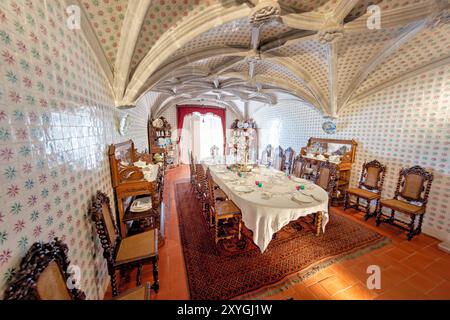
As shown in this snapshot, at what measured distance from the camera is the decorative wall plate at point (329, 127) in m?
4.90

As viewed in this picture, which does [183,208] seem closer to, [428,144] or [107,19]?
[107,19]

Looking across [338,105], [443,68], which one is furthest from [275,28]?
[443,68]

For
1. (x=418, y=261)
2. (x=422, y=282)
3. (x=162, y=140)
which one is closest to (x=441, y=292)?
(x=422, y=282)

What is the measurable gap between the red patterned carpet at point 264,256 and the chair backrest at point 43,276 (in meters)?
1.39

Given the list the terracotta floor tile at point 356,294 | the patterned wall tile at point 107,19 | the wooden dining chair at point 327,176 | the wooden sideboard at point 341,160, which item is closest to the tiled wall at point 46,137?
the patterned wall tile at point 107,19

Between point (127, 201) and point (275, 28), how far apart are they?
4.28 meters

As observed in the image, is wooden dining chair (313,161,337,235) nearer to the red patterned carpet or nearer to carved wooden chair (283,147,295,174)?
the red patterned carpet

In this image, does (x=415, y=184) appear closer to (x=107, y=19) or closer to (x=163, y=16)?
(x=163, y=16)

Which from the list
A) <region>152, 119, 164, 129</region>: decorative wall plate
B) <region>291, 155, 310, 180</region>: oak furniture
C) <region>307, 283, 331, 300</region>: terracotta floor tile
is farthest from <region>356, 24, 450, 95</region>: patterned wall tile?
<region>152, 119, 164, 129</region>: decorative wall plate

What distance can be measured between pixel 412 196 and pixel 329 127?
2534mm

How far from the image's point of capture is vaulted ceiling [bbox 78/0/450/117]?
2.04m

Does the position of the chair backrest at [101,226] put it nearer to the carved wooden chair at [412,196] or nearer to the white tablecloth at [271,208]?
the white tablecloth at [271,208]

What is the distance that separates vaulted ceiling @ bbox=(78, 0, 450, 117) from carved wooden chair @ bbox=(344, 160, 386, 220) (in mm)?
1806

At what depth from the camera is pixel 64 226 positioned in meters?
1.33
